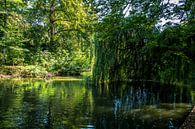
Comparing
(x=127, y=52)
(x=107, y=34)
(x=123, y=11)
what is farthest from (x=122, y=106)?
(x=123, y=11)

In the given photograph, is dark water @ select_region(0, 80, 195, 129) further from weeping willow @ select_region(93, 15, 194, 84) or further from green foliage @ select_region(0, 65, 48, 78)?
green foliage @ select_region(0, 65, 48, 78)

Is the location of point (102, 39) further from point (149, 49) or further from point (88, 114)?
point (88, 114)

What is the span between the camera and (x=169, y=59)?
10.9 metres

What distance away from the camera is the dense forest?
959 cm

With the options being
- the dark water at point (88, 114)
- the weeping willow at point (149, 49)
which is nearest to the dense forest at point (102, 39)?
the weeping willow at point (149, 49)

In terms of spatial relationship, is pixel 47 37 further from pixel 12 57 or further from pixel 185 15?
pixel 185 15

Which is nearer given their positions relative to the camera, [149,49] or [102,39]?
[149,49]

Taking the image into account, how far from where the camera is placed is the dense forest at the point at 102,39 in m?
9.59

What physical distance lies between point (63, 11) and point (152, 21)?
123 feet

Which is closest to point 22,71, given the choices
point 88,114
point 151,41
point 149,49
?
point 88,114

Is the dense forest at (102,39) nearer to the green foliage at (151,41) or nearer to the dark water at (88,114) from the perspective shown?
the green foliage at (151,41)

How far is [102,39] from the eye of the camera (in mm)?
12672

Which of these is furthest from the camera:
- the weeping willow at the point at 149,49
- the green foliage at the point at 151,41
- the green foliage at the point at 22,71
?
the green foliage at the point at 22,71

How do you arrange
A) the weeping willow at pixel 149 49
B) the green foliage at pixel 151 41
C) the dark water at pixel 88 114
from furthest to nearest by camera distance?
the dark water at pixel 88 114 → the weeping willow at pixel 149 49 → the green foliage at pixel 151 41
